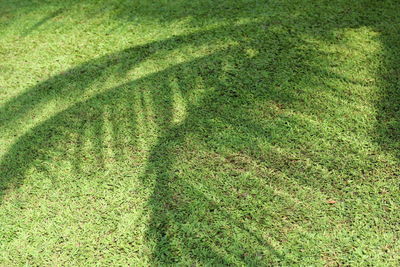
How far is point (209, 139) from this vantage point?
106 inches

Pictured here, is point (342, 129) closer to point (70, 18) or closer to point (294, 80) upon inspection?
point (294, 80)

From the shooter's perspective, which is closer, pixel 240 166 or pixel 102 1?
pixel 240 166

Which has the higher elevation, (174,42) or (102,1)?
(102,1)

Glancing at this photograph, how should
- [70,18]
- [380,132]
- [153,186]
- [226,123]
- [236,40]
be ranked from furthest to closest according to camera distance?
[70,18], [236,40], [226,123], [380,132], [153,186]

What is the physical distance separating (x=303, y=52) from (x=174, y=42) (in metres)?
1.14

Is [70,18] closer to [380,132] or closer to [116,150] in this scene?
[116,150]

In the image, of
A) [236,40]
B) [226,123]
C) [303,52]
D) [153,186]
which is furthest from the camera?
[236,40]

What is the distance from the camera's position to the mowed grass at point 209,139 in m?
2.15

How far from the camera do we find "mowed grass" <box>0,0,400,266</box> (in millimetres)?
2152

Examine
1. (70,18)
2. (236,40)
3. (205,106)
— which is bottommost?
(205,106)

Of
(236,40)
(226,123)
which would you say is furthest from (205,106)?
(236,40)

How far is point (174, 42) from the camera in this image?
369 cm

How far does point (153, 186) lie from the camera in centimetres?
243

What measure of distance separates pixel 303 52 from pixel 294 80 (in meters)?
0.40
